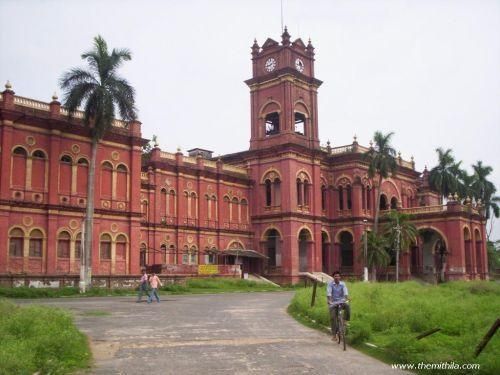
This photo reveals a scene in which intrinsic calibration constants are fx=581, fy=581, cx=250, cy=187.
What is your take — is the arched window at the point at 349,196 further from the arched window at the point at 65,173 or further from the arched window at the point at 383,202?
the arched window at the point at 65,173

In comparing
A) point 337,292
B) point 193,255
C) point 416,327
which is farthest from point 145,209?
point 416,327

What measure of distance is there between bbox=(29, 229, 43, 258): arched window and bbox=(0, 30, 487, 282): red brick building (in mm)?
70

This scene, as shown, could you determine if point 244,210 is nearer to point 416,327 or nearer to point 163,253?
point 163,253

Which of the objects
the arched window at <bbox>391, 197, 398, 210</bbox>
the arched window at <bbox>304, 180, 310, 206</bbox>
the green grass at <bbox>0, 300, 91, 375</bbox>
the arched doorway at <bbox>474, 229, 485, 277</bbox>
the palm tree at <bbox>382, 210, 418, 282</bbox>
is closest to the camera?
the green grass at <bbox>0, 300, 91, 375</bbox>

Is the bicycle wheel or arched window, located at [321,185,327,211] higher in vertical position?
arched window, located at [321,185,327,211]

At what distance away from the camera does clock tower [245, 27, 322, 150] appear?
5644 cm

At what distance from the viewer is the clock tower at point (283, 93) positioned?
185ft

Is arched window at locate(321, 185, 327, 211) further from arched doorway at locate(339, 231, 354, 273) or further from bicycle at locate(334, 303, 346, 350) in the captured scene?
bicycle at locate(334, 303, 346, 350)

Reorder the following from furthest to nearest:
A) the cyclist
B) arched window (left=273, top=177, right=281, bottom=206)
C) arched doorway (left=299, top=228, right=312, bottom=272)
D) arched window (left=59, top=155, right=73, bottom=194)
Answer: arched doorway (left=299, top=228, right=312, bottom=272)
arched window (left=273, top=177, right=281, bottom=206)
arched window (left=59, top=155, right=73, bottom=194)
the cyclist

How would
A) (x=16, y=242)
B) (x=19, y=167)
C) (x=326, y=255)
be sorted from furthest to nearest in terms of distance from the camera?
(x=326, y=255), (x=19, y=167), (x=16, y=242)

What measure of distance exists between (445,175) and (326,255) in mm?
19362

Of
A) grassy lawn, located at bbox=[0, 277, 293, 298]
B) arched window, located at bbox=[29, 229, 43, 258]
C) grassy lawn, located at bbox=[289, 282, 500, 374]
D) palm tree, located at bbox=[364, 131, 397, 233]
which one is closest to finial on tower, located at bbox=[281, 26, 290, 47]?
palm tree, located at bbox=[364, 131, 397, 233]

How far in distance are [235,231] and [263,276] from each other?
5.02m

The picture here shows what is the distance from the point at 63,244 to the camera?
39.0m
